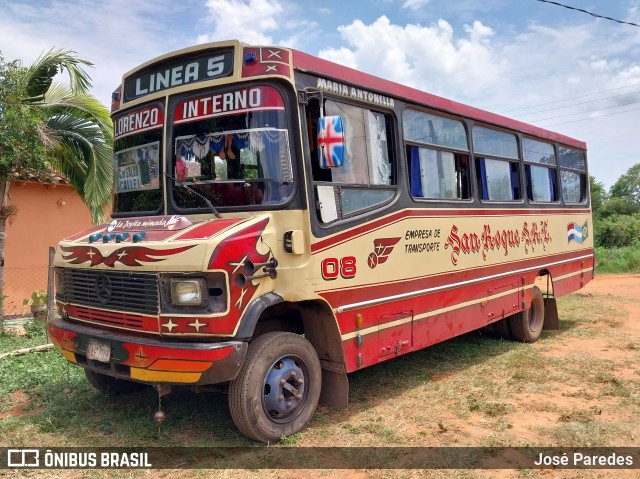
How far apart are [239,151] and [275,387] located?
6.09 ft

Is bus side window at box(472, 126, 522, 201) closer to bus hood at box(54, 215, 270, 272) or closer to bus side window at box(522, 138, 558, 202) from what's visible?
bus side window at box(522, 138, 558, 202)

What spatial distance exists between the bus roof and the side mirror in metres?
0.55

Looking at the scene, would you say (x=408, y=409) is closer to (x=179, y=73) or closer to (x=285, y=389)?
(x=285, y=389)

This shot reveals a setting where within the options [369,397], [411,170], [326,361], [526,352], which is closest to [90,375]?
[326,361]

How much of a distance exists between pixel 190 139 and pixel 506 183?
4626 mm

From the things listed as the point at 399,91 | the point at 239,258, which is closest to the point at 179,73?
the point at 239,258

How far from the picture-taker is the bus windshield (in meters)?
4.29

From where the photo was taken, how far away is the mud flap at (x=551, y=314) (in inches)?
349

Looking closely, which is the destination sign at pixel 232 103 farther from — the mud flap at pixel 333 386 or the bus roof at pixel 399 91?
the mud flap at pixel 333 386

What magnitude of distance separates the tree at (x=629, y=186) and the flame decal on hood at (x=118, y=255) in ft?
180

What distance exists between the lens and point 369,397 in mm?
5492

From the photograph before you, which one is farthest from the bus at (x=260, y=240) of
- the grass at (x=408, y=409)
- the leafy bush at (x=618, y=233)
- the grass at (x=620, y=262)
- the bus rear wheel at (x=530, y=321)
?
the leafy bush at (x=618, y=233)

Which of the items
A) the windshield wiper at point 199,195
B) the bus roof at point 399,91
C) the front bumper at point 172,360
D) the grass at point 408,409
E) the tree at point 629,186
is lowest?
the grass at point 408,409

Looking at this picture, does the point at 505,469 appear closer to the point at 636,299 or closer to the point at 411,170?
the point at 411,170
